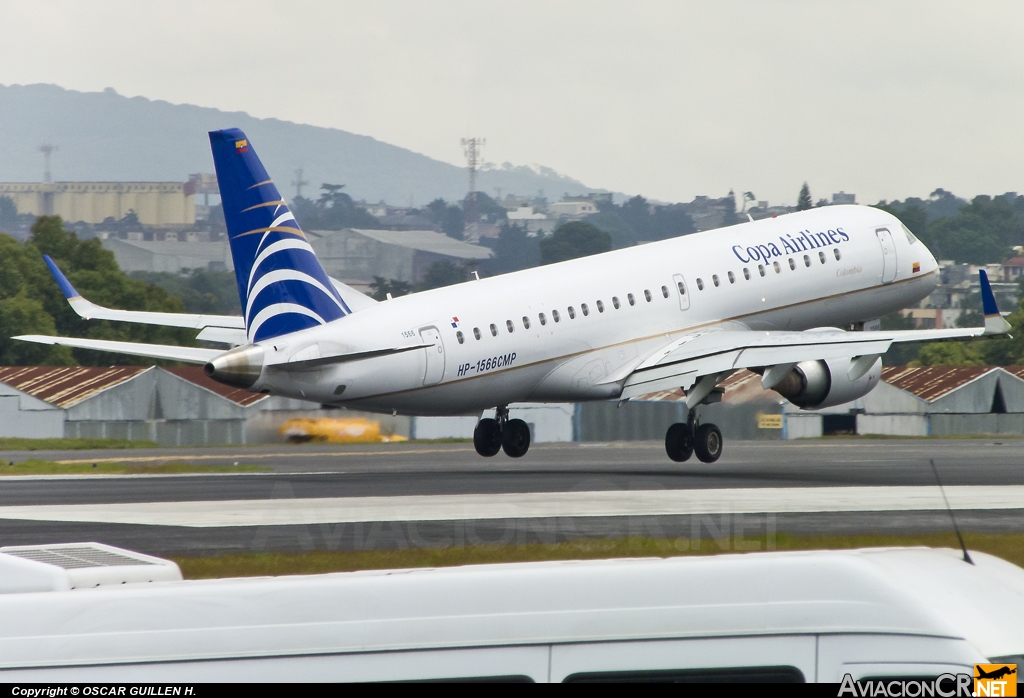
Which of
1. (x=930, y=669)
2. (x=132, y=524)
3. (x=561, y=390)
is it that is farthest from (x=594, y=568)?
(x=561, y=390)

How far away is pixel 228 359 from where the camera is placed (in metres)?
30.4

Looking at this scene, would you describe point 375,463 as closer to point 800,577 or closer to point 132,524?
point 132,524

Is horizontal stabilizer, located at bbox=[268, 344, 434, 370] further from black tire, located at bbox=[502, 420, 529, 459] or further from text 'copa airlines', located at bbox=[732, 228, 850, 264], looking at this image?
text 'copa airlines', located at bbox=[732, 228, 850, 264]

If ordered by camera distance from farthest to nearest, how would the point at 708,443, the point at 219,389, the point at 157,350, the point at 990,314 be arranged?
the point at 219,389 → the point at 708,443 → the point at 157,350 → the point at 990,314

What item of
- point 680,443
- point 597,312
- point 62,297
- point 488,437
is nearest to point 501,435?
point 488,437

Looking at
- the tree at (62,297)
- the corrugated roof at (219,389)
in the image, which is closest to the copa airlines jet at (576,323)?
the corrugated roof at (219,389)

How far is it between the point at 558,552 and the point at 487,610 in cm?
1473

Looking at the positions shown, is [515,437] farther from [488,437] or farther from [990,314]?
[990,314]

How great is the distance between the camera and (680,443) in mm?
37625

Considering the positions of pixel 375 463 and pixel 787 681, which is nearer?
Result: pixel 787 681

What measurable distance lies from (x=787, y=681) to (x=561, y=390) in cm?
3097

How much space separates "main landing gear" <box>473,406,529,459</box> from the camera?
38656 mm

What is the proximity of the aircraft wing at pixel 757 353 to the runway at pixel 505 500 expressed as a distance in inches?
96.2

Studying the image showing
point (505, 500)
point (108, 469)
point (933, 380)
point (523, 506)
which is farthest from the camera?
point (933, 380)
